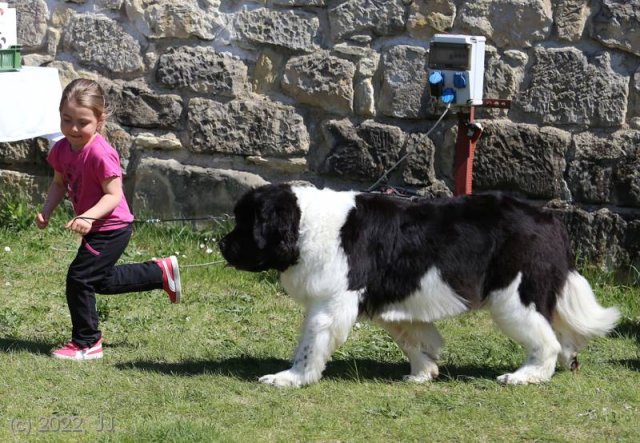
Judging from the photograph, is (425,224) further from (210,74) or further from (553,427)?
(210,74)

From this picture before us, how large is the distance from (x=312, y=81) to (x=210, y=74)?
0.76 metres

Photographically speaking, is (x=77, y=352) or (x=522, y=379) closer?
(x=522, y=379)

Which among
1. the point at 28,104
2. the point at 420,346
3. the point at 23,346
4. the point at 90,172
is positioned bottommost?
the point at 23,346

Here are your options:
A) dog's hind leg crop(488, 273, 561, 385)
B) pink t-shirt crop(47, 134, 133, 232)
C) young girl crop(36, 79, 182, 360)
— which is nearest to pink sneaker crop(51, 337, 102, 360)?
young girl crop(36, 79, 182, 360)

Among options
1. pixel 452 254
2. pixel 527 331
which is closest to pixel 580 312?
pixel 527 331

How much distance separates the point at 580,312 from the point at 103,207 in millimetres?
2382

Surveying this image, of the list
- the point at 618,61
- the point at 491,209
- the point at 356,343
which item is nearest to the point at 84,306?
the point at 356,343

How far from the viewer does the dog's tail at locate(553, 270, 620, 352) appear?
5293 mm

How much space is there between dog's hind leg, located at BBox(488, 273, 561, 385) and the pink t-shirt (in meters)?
1.96

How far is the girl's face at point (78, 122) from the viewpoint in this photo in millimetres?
5543

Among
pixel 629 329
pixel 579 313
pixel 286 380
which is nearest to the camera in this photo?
pixel 286 380

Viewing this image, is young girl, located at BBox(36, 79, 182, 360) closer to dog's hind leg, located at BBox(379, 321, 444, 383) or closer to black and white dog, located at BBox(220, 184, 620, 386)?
black and white dog, located at BBox(220, 184, 620, 386)

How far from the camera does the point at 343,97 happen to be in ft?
24.5

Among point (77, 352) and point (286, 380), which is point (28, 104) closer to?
point (77, 352)
